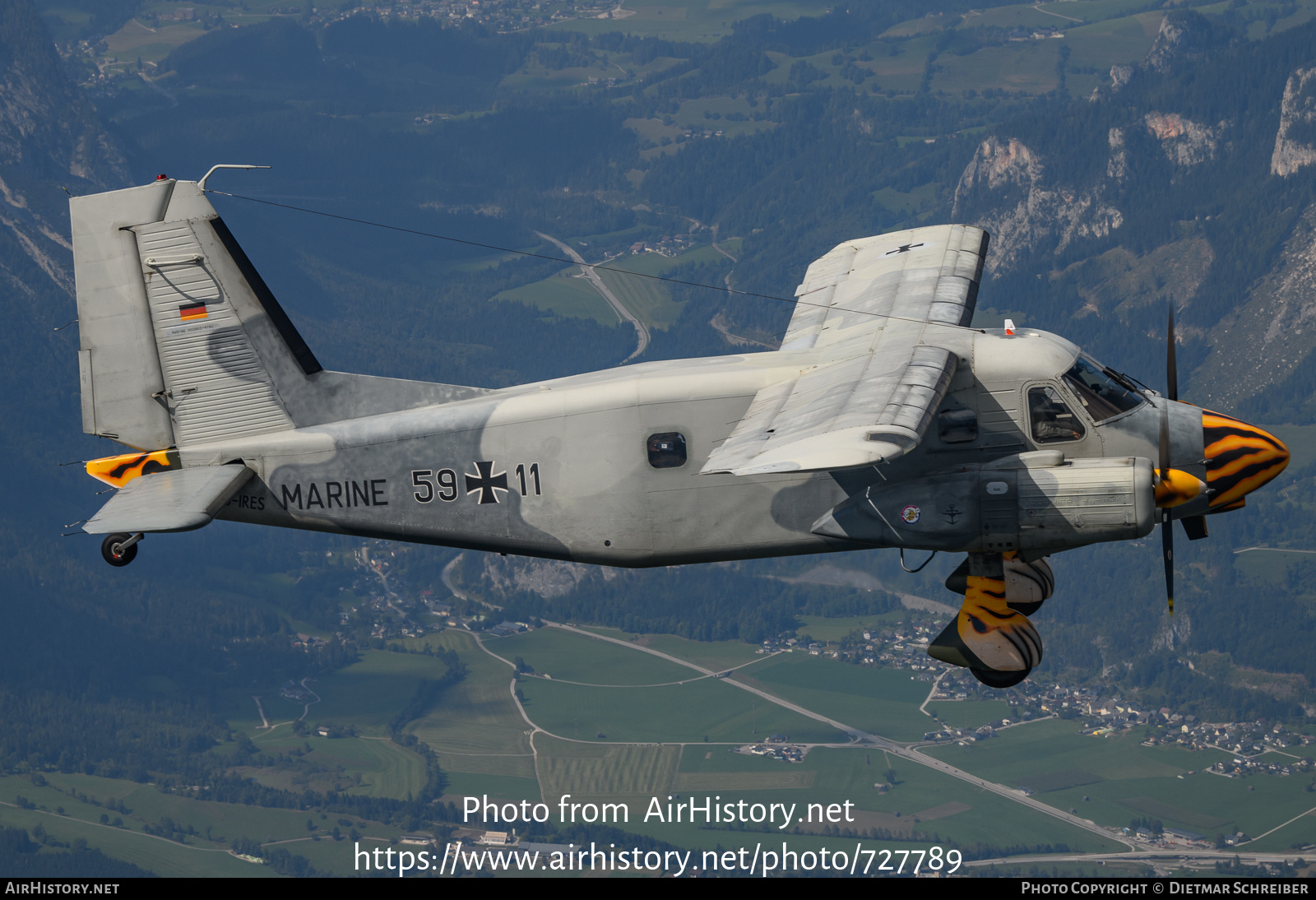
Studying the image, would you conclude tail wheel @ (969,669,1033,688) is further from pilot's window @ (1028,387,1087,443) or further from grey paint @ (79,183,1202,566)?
pilot's window @ (1028,387,1087,443)

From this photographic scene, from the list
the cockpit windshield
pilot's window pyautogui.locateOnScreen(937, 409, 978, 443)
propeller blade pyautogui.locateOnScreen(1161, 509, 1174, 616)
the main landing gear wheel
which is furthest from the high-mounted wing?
the main landing gear wheel

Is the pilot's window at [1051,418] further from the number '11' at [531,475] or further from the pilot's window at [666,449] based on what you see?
the number '11' at [531,475]

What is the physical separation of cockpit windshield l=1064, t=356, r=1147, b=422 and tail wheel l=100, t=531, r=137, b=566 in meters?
28.2

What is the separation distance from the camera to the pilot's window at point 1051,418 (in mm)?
41000

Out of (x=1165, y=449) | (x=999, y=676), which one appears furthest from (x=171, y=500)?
(x=1165, y=449)

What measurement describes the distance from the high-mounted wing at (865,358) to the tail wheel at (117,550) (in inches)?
729

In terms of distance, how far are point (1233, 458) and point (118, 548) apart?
3318cm

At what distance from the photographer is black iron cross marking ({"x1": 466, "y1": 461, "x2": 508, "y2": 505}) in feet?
144

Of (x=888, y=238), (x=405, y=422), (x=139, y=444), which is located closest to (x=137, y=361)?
(x=139, y=444)

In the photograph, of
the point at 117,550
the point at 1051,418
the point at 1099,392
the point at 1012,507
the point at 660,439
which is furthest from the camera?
the point at 117,550

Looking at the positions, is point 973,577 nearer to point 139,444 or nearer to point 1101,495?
point 1101,495

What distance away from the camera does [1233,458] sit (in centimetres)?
4162

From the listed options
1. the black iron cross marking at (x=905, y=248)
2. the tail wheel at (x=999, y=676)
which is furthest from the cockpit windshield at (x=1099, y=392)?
the black iron cross marking at (x=905, y=248)

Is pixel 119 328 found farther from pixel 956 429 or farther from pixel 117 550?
pixel 956 429
